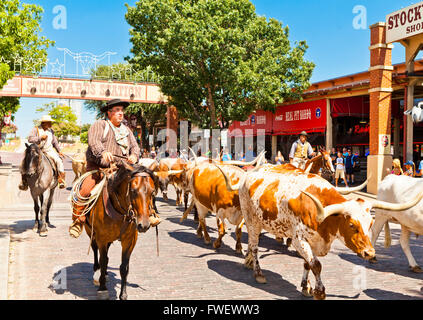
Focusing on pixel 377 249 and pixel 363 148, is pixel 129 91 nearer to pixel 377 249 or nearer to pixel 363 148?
pixel 363 148

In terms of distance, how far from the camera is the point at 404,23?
16328 millimetres

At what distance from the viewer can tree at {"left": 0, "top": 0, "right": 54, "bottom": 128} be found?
42.9ft

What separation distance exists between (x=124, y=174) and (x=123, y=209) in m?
0.44

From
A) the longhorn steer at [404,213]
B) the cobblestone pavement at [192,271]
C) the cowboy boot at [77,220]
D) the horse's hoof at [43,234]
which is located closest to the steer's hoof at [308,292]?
the cobblestone pavement at [192,271]

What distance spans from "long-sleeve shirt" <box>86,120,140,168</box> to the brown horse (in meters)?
0.40

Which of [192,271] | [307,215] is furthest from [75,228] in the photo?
[307,215]

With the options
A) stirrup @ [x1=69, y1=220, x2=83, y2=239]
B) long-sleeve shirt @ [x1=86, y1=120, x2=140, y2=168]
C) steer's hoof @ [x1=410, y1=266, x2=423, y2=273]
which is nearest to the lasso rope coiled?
stirrup @ [x1=69, y1=220, x2=83, y2=239]

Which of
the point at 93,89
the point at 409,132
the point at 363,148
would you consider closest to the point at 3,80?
the point at 93,89

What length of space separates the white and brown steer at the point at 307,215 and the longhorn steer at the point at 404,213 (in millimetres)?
1654

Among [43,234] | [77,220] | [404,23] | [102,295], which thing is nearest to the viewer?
[102,295]

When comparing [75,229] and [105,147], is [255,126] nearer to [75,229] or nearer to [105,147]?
[105,147]

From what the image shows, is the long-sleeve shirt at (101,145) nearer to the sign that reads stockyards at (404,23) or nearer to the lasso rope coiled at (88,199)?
the lasso rope coiled at (88,199)

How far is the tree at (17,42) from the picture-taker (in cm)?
1309
